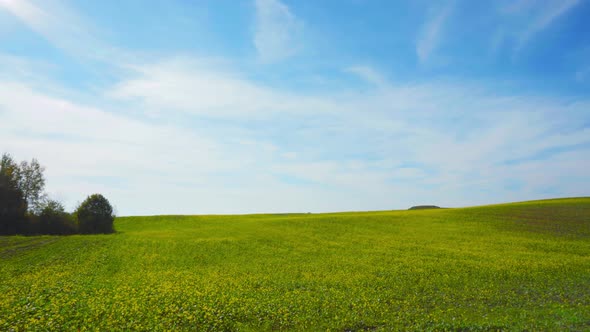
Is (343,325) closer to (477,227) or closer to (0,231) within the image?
(477,227)

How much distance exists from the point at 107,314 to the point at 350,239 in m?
32.9

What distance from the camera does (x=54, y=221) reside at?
195ft

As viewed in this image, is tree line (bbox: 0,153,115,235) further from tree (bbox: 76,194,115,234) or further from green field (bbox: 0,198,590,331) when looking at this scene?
green field (bbox: 0,198,590,331)

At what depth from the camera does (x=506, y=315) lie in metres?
20.8

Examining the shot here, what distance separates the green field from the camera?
21.0 metres

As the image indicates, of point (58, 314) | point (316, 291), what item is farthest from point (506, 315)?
point (58, 314)

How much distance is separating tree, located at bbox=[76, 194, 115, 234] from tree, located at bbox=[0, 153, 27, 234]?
806 centimetres

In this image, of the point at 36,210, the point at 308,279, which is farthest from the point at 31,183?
the point at 308,279

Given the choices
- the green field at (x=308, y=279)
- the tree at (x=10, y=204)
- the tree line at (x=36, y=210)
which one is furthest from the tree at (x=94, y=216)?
the green field at (x=308, y=279)

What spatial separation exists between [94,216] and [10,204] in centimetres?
1201

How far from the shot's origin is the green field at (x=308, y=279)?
21.0 m

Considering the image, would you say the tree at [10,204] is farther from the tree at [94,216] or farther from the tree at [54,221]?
the tree at [94,216]

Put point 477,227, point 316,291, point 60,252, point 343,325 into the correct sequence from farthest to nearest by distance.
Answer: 1. point 477,227
2. point 60,252
3. point 316,291
4. point 343,325

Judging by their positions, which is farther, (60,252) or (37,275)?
(60,252)
